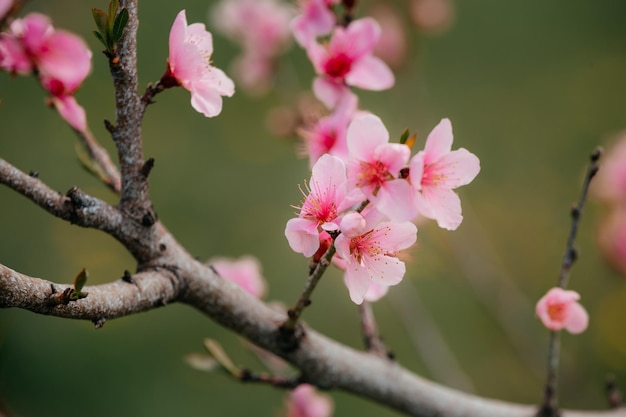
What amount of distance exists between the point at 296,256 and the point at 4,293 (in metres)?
1.95

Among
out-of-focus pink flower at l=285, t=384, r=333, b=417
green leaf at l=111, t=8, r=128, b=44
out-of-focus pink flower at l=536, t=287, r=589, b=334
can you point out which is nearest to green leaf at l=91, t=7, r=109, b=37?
green leaf at l=111, t=8, r=128, b=44

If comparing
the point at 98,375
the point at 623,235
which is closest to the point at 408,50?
the point at 623,235

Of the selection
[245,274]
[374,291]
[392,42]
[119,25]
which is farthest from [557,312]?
[392,42]

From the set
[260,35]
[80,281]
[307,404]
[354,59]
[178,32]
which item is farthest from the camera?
[260,35]

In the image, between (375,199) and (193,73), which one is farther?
(193,73)

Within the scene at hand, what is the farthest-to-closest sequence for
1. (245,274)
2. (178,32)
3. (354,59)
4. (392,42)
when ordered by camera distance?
1. (392,42)
2. (245,274)
3. (354,59)
4. (178,32)

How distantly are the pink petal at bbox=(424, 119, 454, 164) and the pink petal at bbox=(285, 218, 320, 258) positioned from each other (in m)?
0.13

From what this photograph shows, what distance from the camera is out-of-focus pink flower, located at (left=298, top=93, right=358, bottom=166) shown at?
31.1 inches

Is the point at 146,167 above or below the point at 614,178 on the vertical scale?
below

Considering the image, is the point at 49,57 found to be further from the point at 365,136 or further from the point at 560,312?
the point at 560,312

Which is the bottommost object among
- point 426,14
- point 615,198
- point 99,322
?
point 99,322

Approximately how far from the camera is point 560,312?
73 centimetres

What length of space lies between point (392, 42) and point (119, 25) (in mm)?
1072

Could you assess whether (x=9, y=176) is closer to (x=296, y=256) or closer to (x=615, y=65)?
(x=296, y=256)
